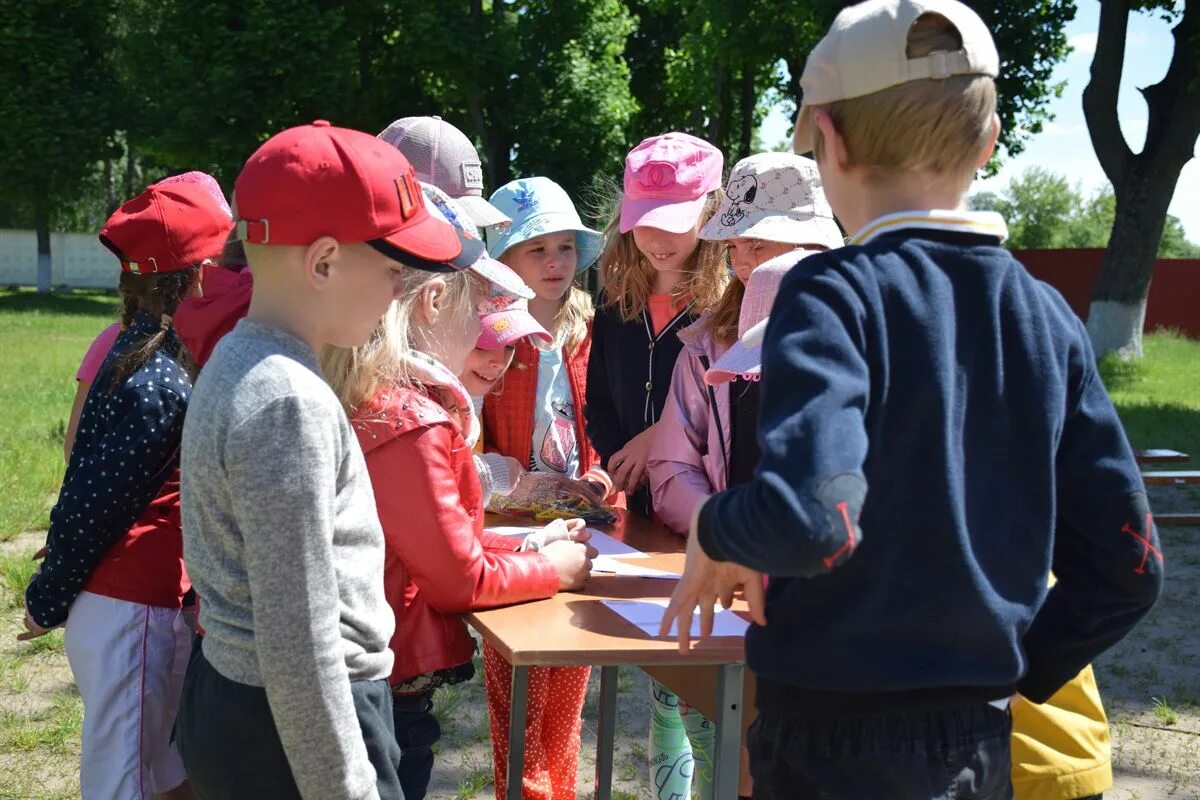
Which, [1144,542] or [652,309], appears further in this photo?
[652,309]

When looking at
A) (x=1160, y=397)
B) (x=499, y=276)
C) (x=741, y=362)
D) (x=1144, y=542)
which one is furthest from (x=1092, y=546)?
(x=1160, y=397)

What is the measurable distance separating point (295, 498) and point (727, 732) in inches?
35.1

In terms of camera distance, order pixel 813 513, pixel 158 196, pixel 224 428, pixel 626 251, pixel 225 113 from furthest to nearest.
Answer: pixel 225 113
pixel 626 251
pixel 158 196
pixel 224 428
pixel 813 513

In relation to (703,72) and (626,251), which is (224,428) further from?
(703,72)

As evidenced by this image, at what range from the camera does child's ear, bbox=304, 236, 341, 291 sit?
5.33 feet

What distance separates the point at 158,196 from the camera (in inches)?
107

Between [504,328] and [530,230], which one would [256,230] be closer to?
[504,328]

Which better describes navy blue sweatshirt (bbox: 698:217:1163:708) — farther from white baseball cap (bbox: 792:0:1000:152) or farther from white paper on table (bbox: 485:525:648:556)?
white paper on table (bbox: 485:525:648:556)

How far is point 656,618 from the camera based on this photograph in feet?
6.66

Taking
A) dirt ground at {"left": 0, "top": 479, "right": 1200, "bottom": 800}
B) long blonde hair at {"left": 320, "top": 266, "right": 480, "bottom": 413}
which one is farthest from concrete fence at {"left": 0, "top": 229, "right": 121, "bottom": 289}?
long blonde hair at {"left": 320, "top": 266, "right": 480, "bottom": 413}

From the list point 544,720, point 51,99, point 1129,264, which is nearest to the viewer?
point 544,720

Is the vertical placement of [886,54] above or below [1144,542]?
above

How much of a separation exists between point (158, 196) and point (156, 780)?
4.26ft

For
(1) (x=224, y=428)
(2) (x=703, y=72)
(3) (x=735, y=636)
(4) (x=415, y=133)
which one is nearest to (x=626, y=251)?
(4) (x=415, y=133)
